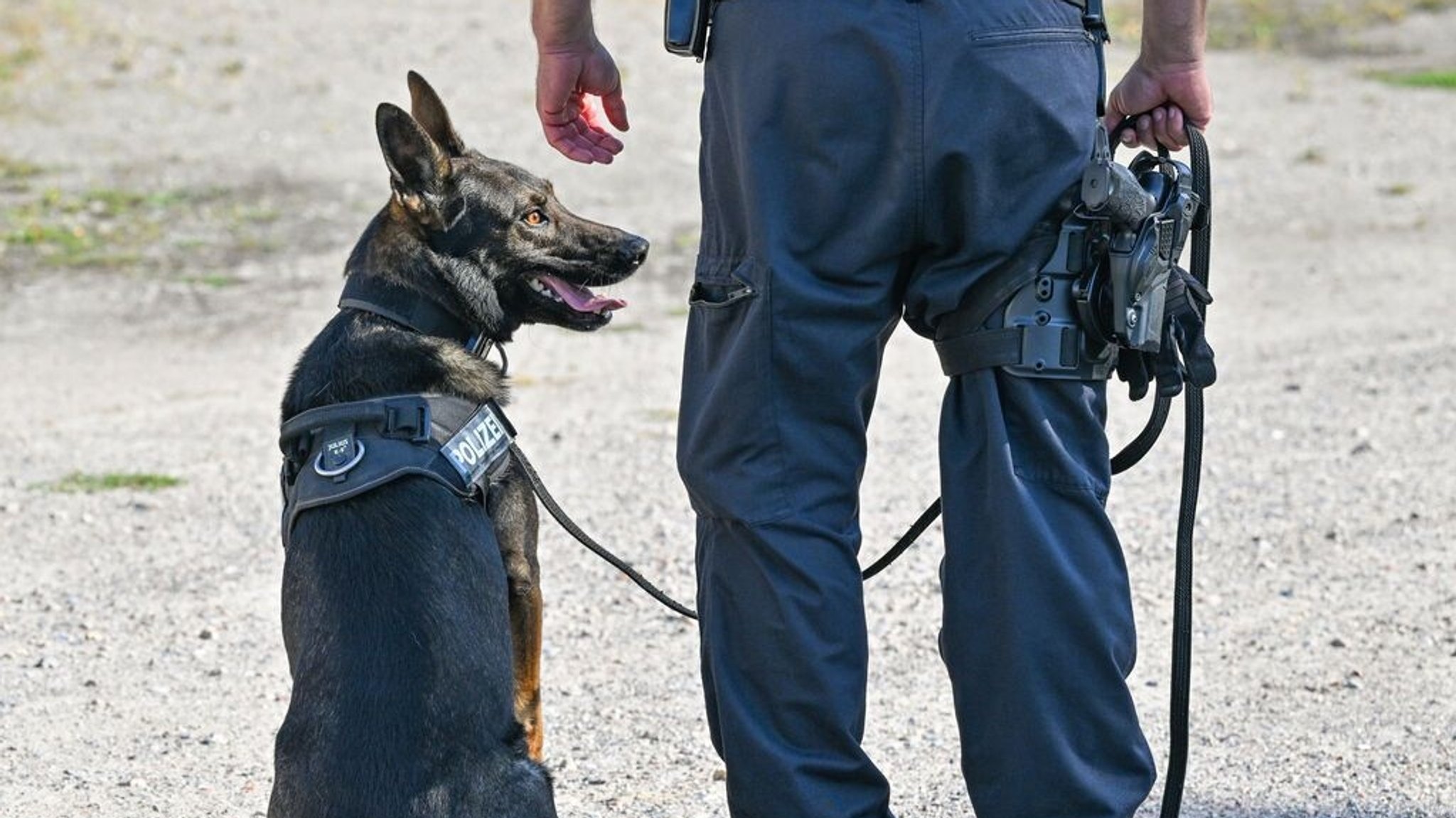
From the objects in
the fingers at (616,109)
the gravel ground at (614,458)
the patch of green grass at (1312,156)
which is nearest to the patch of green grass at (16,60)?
the gravel ground at (614,458)

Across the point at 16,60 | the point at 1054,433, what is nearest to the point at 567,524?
the point at 1054,433

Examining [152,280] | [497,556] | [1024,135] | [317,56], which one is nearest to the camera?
[1024,135]

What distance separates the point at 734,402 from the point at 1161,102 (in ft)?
2.91

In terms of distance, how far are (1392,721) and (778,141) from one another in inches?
85.3

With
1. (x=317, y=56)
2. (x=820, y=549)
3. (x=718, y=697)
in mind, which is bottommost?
(x=718, y=697)

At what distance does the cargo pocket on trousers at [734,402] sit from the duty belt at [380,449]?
1.62ft

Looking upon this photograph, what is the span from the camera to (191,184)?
10.0m

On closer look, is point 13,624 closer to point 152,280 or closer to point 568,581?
point 568,581

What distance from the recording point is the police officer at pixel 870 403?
247 cm

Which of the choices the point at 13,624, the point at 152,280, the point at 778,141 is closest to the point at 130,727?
the point at 13,624

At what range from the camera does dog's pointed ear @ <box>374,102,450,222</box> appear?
3.36m

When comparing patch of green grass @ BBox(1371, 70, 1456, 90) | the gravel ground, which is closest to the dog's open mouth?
the gravel ground

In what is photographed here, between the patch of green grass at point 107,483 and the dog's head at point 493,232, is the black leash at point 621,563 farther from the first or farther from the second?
the patch of green grass at point 107,483

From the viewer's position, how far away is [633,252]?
3842 millimetres
